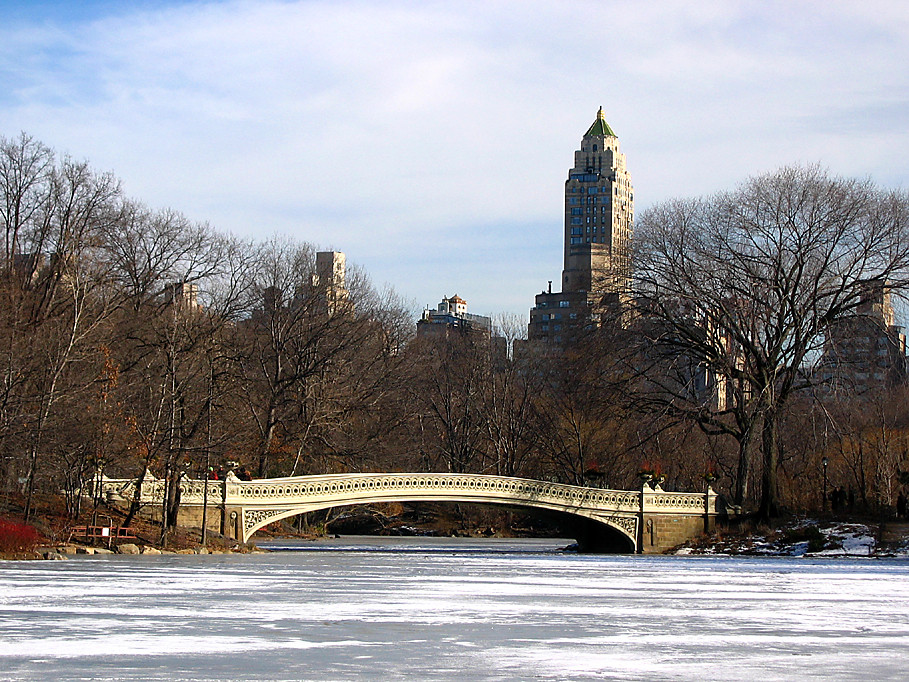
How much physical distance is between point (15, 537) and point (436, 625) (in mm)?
17594

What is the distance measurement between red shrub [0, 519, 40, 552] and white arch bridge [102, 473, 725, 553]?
9.82 meters

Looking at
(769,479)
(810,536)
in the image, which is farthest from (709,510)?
(810,536)

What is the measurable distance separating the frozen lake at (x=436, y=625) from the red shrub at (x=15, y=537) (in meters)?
3.33

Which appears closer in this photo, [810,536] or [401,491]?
[810,536]

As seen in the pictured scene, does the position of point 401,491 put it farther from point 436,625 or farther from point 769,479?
point 436,625

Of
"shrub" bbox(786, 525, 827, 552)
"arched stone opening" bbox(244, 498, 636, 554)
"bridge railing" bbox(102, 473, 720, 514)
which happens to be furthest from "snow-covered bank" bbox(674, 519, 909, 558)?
"arched stone opening" bbox(244, 498, 636, 554)

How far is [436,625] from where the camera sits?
14742 millimetres

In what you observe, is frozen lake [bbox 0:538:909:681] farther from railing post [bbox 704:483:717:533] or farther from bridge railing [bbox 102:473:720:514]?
railing post [bbox 704:483:717:533]

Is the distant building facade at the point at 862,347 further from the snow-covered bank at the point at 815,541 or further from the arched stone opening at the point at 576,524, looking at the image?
the arched stone opening at the point at 576,524

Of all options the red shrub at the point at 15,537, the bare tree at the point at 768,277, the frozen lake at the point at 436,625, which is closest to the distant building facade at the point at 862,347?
the bare tree at the point at 768,277

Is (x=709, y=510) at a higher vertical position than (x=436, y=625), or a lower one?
higher

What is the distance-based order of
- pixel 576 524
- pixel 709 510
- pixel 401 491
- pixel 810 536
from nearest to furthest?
pixel 810 536
pixel 401 491
pixel 709 510
pixel 576 524

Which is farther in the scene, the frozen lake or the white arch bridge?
the white arch bridge

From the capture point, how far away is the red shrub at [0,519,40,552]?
29.0 m
